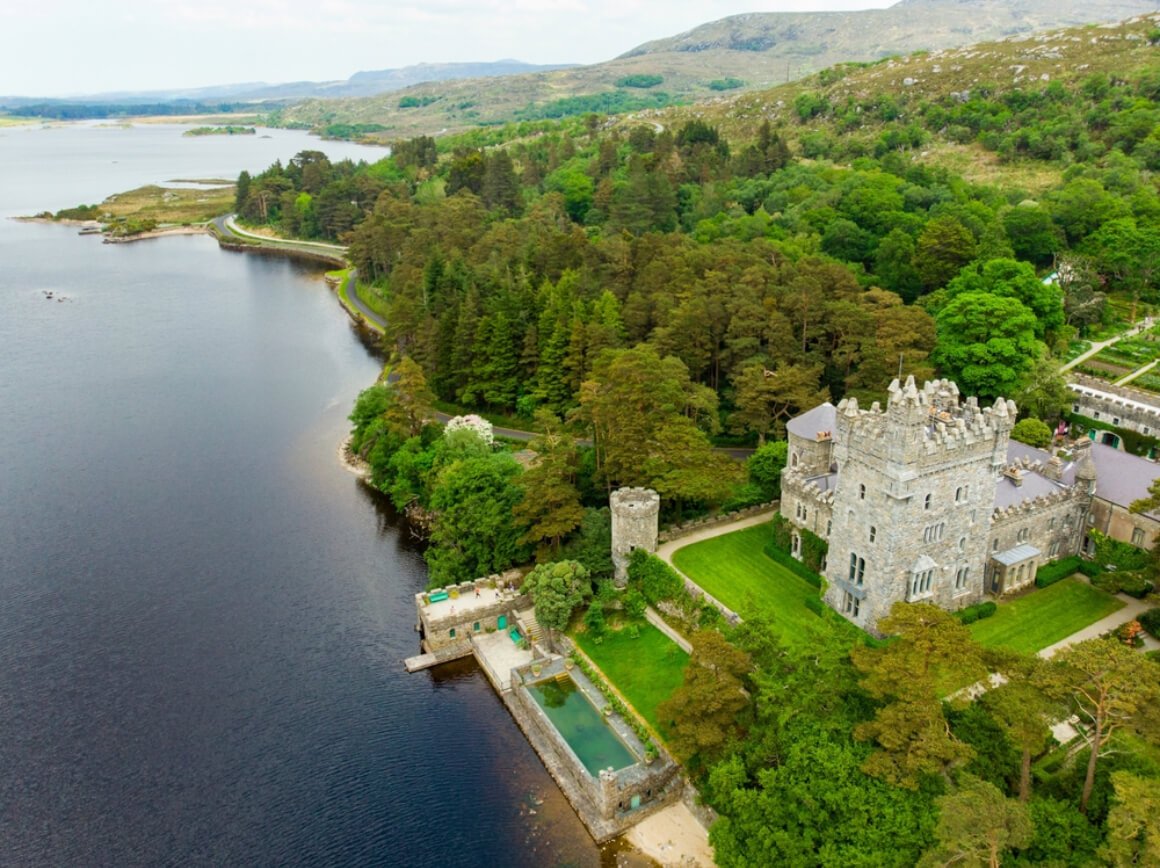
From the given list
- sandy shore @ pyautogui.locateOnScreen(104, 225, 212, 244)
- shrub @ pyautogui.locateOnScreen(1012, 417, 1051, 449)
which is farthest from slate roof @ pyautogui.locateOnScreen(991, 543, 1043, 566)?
sandy shore @ pyautogui.locateOnScreen(104, 225, 212, 244)

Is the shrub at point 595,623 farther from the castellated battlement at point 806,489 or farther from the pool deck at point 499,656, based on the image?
the castellated battlement at point 806,489

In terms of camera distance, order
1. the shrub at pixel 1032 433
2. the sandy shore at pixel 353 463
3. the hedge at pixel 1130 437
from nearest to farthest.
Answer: the shrub at pixel 1032 433, the hedge at pixel 1130 437, the sandy shore at pixel 353 463

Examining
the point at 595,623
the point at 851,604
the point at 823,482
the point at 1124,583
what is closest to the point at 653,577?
the point at 595,623

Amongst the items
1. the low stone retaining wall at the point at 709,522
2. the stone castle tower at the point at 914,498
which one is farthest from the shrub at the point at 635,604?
the stone castle tower at the point at 914,498

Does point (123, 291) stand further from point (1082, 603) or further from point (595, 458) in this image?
point (1082, 603)

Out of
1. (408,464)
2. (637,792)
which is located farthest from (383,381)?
(637,792)

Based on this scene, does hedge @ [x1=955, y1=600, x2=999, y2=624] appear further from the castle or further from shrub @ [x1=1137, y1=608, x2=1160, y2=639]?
shrub @ [x1=1137, y1=608, x2=1160, y2=639]
